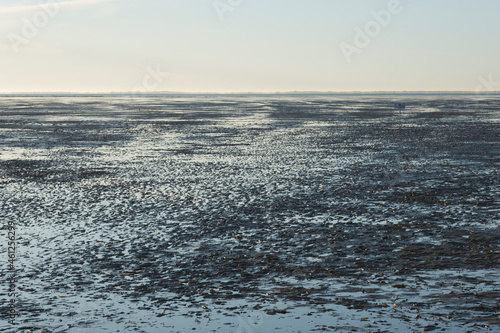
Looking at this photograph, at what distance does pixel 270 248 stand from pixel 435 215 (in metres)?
7.13

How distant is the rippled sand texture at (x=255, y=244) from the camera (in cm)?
1145

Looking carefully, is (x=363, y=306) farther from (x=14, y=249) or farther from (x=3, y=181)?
(x=3, y=181)

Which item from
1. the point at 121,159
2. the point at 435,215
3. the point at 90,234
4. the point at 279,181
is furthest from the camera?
the point at 121,159

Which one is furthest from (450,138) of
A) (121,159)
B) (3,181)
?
(3,181)

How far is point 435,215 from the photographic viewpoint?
66.2 feet

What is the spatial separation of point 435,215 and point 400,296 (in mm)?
8677

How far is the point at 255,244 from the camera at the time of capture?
55.1 ft

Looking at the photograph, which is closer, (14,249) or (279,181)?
(14,249)

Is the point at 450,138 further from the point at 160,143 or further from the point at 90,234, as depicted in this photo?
the point at 90,234

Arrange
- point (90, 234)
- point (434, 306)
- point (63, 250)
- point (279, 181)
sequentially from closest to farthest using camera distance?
1. point (434, 306)
2. point (63, 250)
3. point (90, 234)
4. point (279, 181)

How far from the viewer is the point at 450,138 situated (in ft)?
168

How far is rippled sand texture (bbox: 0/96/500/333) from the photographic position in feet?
37.6

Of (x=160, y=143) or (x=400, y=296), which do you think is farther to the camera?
(x=160, y=143)

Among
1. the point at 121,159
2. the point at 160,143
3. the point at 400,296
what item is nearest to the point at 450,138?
the point at 160,143
